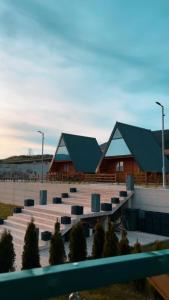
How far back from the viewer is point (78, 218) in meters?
15.3

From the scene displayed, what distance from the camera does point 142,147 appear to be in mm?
28875

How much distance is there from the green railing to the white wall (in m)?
15.2

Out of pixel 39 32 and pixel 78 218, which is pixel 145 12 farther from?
pixel 78 218

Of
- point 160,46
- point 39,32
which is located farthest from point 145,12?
point 39,32

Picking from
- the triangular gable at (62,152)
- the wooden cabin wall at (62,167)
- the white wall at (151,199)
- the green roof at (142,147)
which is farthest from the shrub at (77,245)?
the wooden cabin wall at (62,167)

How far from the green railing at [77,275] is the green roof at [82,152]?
101ft

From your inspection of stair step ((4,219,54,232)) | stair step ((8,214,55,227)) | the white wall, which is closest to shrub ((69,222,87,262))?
stair step ((4,219,54,232))

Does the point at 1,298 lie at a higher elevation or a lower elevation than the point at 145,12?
lower

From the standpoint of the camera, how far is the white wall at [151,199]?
53.7 ft

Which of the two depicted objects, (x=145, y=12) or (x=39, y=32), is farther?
(x=39, y=32)

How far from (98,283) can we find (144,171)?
25445mm

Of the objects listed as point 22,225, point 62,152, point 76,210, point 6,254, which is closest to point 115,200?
point 76,210

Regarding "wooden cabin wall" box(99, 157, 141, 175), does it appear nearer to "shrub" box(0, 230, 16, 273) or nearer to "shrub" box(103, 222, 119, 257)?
"shrub" box(103, 222, 119, 257)

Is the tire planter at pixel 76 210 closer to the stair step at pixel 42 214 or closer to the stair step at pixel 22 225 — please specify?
the stair step at pixel 42 214
